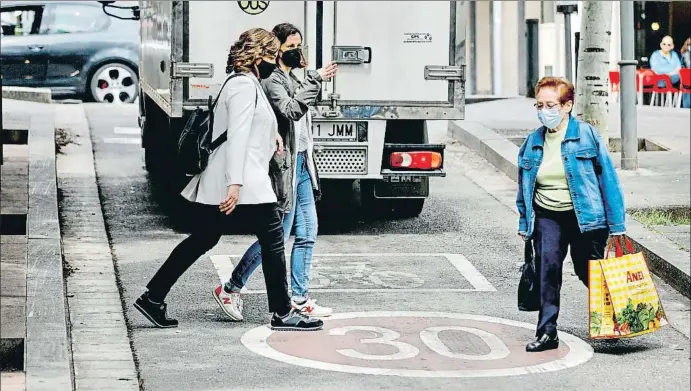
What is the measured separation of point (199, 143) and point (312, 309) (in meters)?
1.23

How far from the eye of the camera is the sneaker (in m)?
8.20

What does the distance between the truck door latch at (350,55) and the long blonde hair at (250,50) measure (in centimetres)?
Result: 312

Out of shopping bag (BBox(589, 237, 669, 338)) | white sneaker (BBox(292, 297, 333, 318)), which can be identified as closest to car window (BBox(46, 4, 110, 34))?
white sneaker (BBox(292, 297, 333, 318))

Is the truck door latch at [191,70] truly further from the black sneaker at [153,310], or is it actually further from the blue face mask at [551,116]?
the blue face mask at [551,116]

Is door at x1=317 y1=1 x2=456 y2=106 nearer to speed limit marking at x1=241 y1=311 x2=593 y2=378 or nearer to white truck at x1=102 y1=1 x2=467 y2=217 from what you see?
white truck at x1=102 y1=1 x2=467 y2=217

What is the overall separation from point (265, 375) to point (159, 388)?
20.5 inches

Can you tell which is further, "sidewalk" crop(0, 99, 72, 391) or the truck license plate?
the truck license plate

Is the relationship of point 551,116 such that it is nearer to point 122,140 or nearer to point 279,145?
point 279,145

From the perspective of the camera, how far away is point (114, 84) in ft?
73.3

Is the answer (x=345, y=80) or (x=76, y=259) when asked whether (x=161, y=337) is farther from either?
(x=345, y=80)

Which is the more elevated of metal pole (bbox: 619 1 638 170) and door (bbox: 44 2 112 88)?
door (bbox: 44 2 112 88)

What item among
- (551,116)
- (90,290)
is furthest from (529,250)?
(90,290)

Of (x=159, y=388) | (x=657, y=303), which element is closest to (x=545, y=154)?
(x=657, y=303)

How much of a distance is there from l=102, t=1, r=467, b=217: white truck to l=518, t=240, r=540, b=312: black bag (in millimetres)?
3518
